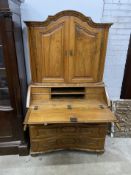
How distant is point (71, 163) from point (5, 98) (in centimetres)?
107

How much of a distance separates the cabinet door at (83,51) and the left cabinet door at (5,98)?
0.67 meters

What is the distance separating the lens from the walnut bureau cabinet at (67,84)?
73.9 inches

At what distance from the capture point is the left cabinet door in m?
1.76

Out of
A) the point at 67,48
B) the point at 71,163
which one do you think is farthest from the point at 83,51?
the point at 71,163

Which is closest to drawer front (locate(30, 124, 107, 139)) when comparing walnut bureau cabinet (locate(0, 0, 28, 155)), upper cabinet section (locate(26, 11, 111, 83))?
walnut bureau cabinet (locate(0, 0, 28, 155))

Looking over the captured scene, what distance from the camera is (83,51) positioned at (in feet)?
6.59

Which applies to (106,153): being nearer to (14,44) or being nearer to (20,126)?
(20,126)

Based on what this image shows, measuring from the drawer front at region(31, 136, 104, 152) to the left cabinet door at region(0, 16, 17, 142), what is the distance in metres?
0.32

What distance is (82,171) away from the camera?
2.00m

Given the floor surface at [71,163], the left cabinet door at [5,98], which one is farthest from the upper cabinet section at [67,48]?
the floor surface at [71,163]

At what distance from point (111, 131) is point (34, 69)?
1.40 metres

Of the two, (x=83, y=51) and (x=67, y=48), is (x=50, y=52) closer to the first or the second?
(x=67, y=48)

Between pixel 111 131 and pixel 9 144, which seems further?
pixel 111 131

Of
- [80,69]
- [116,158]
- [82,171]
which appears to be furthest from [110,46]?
[82,171]
